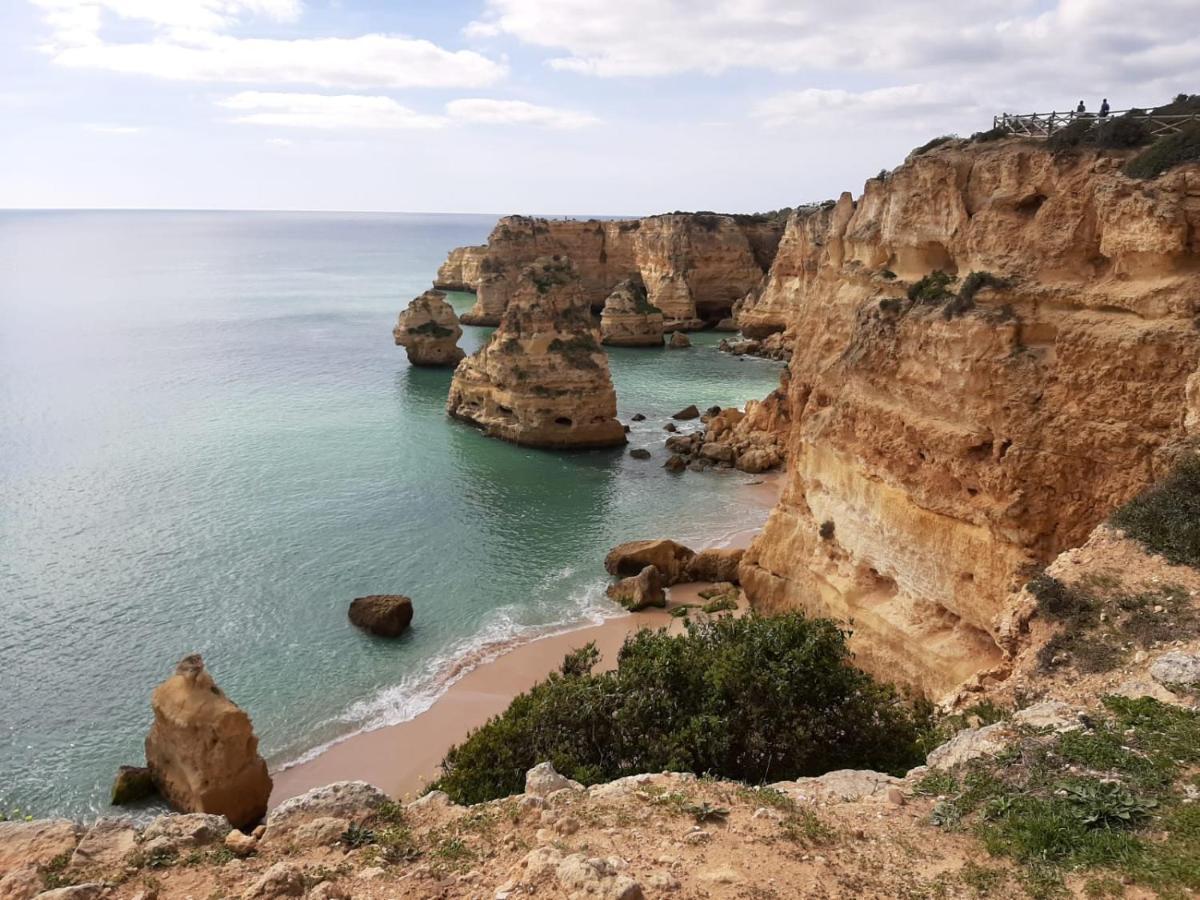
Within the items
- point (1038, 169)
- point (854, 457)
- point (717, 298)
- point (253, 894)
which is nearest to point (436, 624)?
point (854, 457)

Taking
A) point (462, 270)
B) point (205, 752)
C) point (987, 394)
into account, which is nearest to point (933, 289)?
point (987, 394)

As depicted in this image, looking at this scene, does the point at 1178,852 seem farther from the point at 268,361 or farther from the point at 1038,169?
the point at 268,361

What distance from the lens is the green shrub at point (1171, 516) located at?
1159 cm

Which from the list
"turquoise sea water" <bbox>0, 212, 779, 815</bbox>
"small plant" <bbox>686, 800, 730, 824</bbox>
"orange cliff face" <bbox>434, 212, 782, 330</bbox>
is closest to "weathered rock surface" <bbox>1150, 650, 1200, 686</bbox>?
"small plant" <bbox>686, 800, 730, 824</bbox>

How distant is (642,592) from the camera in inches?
1035

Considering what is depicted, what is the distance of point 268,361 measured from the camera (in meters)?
65.7

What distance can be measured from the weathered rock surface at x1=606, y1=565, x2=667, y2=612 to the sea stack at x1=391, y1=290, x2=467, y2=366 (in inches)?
1669

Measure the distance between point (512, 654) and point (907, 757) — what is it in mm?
14345

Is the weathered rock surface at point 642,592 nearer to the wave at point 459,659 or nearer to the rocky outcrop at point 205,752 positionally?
the wave at point 459,659

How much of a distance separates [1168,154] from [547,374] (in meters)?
33.5

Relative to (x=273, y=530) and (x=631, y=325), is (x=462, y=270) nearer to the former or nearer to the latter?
(x=631, y=325)

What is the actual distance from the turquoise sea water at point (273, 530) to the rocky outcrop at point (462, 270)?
45.9 meters

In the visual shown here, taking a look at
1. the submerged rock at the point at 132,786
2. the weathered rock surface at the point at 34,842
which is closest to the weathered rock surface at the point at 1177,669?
the weathered rock surface at the point at 34,842

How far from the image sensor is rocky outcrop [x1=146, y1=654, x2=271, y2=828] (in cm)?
1677
